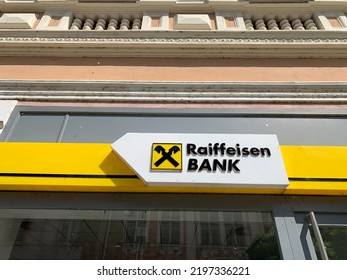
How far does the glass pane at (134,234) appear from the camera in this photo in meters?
3.70

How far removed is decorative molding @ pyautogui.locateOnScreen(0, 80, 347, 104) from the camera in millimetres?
4289

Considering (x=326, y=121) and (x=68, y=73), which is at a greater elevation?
(x=68, y=73)

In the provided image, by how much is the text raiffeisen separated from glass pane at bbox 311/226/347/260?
3.50ft

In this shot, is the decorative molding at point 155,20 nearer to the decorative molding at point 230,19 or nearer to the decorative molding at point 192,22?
the decorative molding at point 192,22

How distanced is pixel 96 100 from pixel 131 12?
7.30ft

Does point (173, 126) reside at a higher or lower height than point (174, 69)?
lower

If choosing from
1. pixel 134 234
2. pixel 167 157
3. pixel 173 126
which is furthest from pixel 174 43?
pixel 134 234

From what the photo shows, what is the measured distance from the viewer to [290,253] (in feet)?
9.93

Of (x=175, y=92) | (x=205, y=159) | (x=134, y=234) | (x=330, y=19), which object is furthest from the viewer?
(x=330, y=19)

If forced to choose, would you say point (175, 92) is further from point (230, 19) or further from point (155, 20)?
point (230, 19)

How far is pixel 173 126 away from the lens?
4160mm

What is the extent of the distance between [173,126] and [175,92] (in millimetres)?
586

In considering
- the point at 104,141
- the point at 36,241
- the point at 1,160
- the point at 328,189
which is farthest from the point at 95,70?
the point at 328,189
